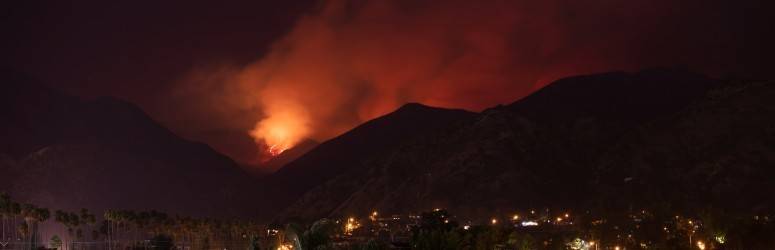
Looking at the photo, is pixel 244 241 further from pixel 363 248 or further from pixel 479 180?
pixel 363 248

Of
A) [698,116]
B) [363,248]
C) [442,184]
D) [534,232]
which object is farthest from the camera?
[442,184]

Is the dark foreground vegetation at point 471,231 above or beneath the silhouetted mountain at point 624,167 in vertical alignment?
beneath

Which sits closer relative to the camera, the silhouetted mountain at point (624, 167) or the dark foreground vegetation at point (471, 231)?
the dark foreground vegetation at point (471, 231)

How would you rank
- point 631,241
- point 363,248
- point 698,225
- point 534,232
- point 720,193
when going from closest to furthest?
point 363,248, point 631,241, point 698,225, point 534,232, point 720,193

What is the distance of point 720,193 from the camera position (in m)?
146

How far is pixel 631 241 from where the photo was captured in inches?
3634

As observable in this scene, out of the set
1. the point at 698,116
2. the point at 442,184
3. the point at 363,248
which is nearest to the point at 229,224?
the point at 442,184

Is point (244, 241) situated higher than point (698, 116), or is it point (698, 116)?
point (698, 116)

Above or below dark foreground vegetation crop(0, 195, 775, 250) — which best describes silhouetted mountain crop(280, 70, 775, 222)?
above

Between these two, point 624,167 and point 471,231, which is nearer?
point 471,231

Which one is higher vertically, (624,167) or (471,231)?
(624,167)

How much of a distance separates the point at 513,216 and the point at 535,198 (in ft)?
54.2

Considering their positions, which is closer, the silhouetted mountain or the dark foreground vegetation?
the dark foreground vegetation

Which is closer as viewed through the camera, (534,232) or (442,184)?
(534,232)
